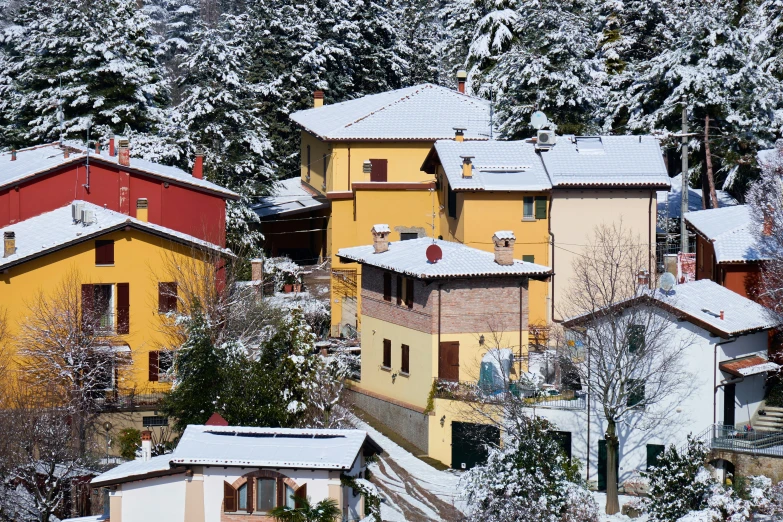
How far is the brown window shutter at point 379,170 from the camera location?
63.0 metres

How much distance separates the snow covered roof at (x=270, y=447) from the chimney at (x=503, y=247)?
1222cm

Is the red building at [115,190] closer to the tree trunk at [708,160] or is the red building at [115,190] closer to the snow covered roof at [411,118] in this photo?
the snow covered roof at [411,118]

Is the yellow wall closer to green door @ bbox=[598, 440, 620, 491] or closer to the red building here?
the red building

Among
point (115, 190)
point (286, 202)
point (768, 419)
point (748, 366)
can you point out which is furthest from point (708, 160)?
point (115, 190)

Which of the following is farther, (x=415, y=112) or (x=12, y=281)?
(x=415, y=112)

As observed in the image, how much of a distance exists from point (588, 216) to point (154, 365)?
16.8 m

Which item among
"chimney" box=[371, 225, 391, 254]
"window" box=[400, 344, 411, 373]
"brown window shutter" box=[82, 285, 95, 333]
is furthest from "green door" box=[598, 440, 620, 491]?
"brown window shutter" box=[82, 285, 95, 333]

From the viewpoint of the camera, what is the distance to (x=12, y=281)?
156 feet

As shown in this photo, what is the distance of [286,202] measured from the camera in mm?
68875

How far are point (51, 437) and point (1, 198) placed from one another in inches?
574

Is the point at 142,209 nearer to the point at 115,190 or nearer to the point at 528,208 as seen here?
the point at 115,190

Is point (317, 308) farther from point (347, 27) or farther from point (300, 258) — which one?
point (347, 27)

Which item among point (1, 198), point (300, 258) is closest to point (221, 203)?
point (1, 198)

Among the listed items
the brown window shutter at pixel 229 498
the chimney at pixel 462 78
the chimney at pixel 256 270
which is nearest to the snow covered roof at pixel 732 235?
the chimney at pixel 256 270
